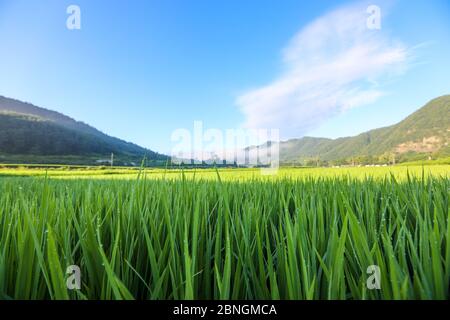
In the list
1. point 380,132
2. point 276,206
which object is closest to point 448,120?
point 380,132

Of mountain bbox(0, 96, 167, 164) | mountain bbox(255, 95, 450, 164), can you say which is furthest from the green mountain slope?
mountain bbox(0, 96, 167, 164)

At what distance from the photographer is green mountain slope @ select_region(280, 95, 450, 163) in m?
109

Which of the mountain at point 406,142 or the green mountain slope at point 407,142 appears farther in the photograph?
the green mountain slope at point 407,142

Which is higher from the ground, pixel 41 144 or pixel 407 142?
pixel 407 142

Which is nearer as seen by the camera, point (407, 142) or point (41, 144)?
point (41, 144)

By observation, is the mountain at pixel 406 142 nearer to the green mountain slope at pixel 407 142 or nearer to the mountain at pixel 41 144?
the green mountain slope at pixel 407 142

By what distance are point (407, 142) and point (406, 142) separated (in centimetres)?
41

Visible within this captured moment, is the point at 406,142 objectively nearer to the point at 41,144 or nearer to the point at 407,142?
the point at 407,142

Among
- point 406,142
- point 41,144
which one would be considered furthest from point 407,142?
point 41,144

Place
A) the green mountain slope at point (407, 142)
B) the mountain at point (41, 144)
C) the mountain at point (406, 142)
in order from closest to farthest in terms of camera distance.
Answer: the mountain at point (41, 144), the mountain at point (406, 142), the green mountain slope at point (407, 142)

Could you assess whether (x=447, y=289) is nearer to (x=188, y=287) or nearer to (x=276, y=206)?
(x=188, y=287)

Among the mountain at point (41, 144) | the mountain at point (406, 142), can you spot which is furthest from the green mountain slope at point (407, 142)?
the mountain at point (41, 144)

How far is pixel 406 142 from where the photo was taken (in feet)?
406

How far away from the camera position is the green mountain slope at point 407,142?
358 ft
